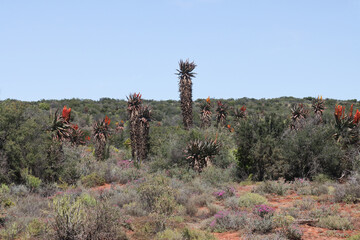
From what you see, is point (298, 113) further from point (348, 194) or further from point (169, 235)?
point (169, 235)

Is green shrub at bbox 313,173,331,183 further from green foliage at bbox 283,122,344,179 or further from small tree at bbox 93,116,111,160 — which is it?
small tree at bbox 93,116,111,160

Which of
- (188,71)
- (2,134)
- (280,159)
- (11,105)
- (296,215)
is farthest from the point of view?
(188,71)

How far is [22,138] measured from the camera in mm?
18203

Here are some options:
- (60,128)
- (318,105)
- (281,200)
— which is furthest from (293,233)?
(318,105)

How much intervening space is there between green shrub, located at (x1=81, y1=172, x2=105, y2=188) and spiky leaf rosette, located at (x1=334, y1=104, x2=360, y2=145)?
14.7 metres

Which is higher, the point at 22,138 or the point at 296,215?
the point at 22,138

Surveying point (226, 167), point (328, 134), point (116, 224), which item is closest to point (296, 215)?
point (116, 224)

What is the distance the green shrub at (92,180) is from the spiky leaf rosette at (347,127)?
14658 mm

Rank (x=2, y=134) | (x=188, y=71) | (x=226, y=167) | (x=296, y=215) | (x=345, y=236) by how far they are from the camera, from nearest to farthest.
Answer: (x=345, y=236) < (x=296, y=215) < (x=2, y=134) < (x=226, y=167) < (x=188, y=71)

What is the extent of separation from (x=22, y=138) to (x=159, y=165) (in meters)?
10.7

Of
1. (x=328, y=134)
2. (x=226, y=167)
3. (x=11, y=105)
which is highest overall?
(x=11, y=105)

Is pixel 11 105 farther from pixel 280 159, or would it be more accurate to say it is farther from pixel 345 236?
pixel 345 236

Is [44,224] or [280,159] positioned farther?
[280,159]

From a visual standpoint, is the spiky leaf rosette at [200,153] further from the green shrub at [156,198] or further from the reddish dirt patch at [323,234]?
the reddish dirt patch at [323,234]
